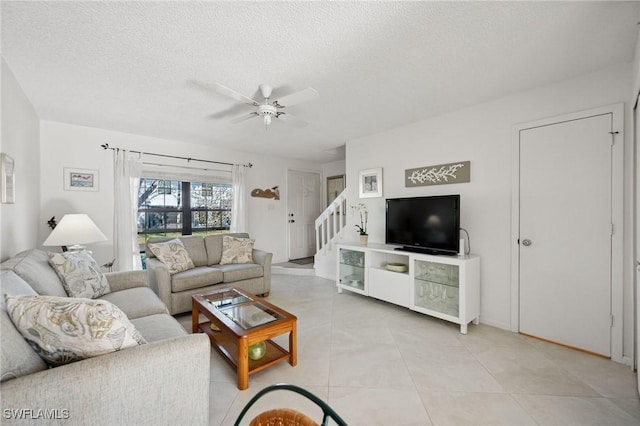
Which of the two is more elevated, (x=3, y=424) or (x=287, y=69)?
(x=287, y=69)

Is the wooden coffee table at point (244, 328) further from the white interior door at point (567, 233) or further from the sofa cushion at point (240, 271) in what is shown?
the white interior door at point (567, 233)

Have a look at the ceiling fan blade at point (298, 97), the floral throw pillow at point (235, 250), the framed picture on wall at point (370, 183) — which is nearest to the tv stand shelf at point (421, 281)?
the framed picture on wall at point (370, 183)

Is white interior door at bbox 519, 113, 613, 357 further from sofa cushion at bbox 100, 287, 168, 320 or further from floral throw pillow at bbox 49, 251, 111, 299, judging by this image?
floral throw pillow at bbox 49, 251, 111, 299

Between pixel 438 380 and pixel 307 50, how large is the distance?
2.51 m

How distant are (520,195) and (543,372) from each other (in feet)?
5.01

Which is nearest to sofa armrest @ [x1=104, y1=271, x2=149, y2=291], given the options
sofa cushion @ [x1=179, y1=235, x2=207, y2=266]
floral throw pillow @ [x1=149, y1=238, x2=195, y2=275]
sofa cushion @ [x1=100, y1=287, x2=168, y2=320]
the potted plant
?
sofa cushion @ [x1=100, y1=287, x2=168, y2=320]

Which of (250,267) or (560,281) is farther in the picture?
(250,267)

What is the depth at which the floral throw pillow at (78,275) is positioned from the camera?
6.91 ft

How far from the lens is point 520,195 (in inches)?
103

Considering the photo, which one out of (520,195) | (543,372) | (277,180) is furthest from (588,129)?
(277,180)

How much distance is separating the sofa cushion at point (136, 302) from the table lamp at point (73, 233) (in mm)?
857

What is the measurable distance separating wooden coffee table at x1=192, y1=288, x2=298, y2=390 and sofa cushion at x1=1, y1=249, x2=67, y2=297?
99cm

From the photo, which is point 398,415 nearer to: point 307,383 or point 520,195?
point 307,383

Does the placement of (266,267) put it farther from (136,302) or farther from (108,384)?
(108,384)
